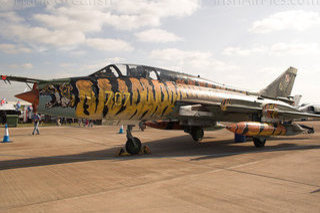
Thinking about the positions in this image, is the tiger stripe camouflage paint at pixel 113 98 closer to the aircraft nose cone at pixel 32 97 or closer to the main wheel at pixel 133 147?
the aircraft nose cone at pixel 32 97

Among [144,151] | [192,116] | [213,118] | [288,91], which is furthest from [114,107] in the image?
[288,91]

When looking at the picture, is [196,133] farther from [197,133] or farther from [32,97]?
[32,97]

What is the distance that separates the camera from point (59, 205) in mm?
3715

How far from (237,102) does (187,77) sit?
2.33 m

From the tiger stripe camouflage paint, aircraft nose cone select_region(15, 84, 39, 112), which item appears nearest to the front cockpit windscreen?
the tiger stripe camouflage paint

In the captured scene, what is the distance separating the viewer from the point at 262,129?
31.7 ft

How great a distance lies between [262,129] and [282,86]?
6.82 m

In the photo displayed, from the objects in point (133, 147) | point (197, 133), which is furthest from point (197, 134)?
point (133, 147)

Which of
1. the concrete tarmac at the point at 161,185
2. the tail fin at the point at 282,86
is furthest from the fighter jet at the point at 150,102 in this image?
the tail fin at the point at 282,86

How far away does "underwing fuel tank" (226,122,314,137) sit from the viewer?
9.00 meters

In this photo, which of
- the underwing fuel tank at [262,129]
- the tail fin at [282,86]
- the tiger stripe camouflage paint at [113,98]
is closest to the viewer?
the tiger stripe camouflage paint at [113,98]

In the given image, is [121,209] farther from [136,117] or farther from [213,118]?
[213,118]

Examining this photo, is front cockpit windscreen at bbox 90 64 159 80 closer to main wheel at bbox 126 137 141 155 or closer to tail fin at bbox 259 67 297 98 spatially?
main wheel at bbox 126 137 141 155

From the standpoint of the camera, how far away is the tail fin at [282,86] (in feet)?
48.4
